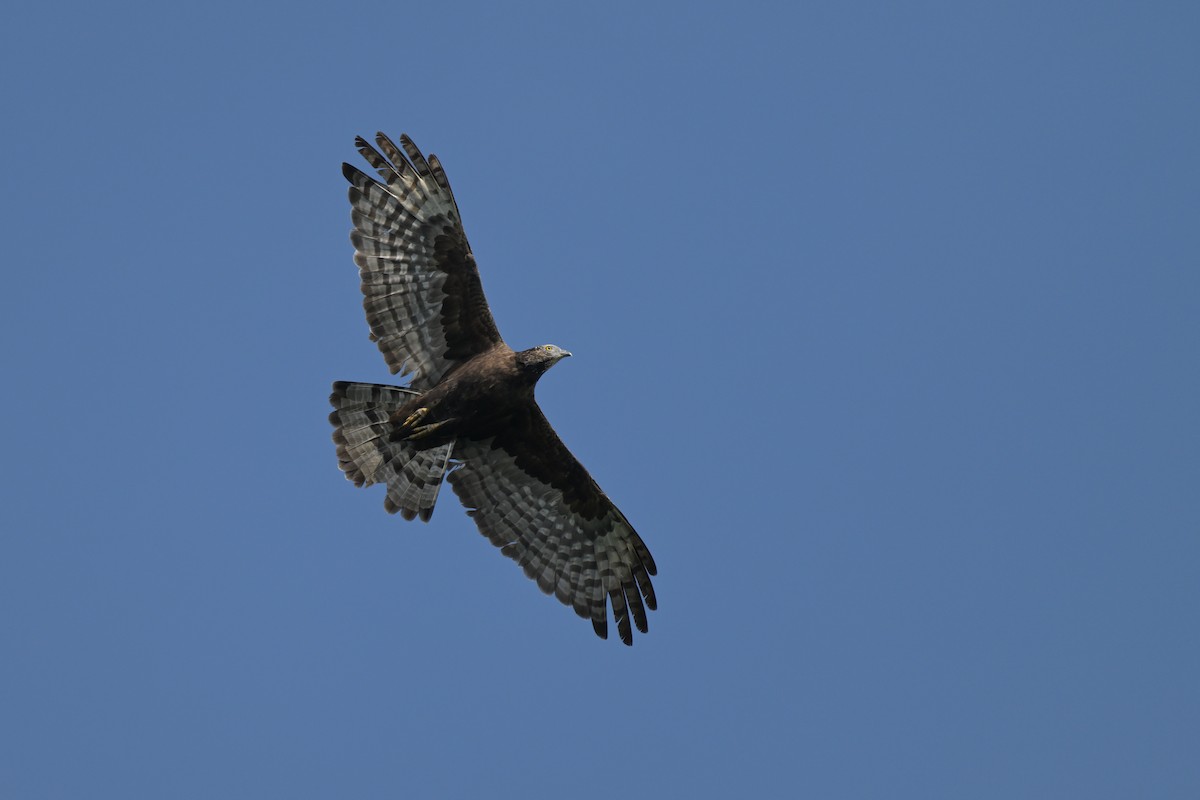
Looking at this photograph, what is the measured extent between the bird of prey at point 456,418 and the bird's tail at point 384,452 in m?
0.01

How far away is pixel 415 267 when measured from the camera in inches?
864

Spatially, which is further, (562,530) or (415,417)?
(562,530)

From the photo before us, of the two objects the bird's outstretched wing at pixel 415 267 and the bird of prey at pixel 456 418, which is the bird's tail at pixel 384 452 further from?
the bird's outstretched wing at pixel 415 267

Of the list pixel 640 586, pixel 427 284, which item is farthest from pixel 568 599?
pixel 427 284

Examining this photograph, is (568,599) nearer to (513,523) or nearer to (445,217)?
(513,523)

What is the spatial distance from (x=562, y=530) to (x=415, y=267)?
423cm

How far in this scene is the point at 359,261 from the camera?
72.1 ft

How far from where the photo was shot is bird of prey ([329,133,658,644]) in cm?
2181

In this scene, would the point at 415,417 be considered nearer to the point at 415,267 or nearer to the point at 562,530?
the point at 415,267

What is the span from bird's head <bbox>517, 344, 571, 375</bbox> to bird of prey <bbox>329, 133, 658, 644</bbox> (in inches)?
0.5

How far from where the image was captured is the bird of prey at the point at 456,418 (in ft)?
71.6

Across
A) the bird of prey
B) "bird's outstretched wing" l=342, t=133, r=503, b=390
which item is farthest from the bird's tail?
"bird's outstretched wing" l=342, t=133, r=503, b=390

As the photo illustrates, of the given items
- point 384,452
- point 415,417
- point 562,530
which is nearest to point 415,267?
point 415,417

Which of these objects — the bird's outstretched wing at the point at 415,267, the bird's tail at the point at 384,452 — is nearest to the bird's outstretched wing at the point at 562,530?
the bird's tail at the point at 384,452
